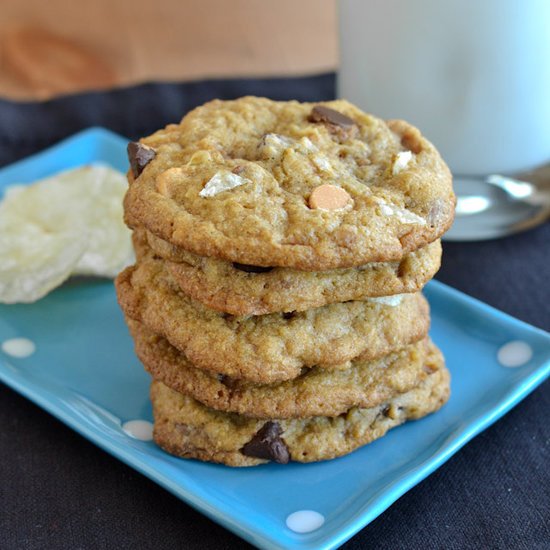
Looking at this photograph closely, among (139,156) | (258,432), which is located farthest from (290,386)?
(139,156)

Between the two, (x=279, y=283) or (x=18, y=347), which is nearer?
(x=279, y=283)

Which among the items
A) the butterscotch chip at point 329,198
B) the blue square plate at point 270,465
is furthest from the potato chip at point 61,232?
the butterscotch chip at point 329,198

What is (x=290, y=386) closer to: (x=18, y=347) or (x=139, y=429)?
(x=139, y=429)

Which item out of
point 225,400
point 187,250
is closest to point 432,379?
point 225,400

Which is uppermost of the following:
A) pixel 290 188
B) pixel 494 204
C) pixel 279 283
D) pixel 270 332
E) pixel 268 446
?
pixel 290 188

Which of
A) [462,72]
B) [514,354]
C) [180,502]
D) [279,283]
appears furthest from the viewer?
[462,72]

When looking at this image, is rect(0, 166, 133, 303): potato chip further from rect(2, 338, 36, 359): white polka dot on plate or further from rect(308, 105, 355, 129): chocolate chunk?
rect(308, 105, 355, 129): chocolate chunk

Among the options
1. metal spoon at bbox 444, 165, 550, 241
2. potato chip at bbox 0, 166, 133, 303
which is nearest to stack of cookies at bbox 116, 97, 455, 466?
potato chip at bbox 0, 166, 133, 303
